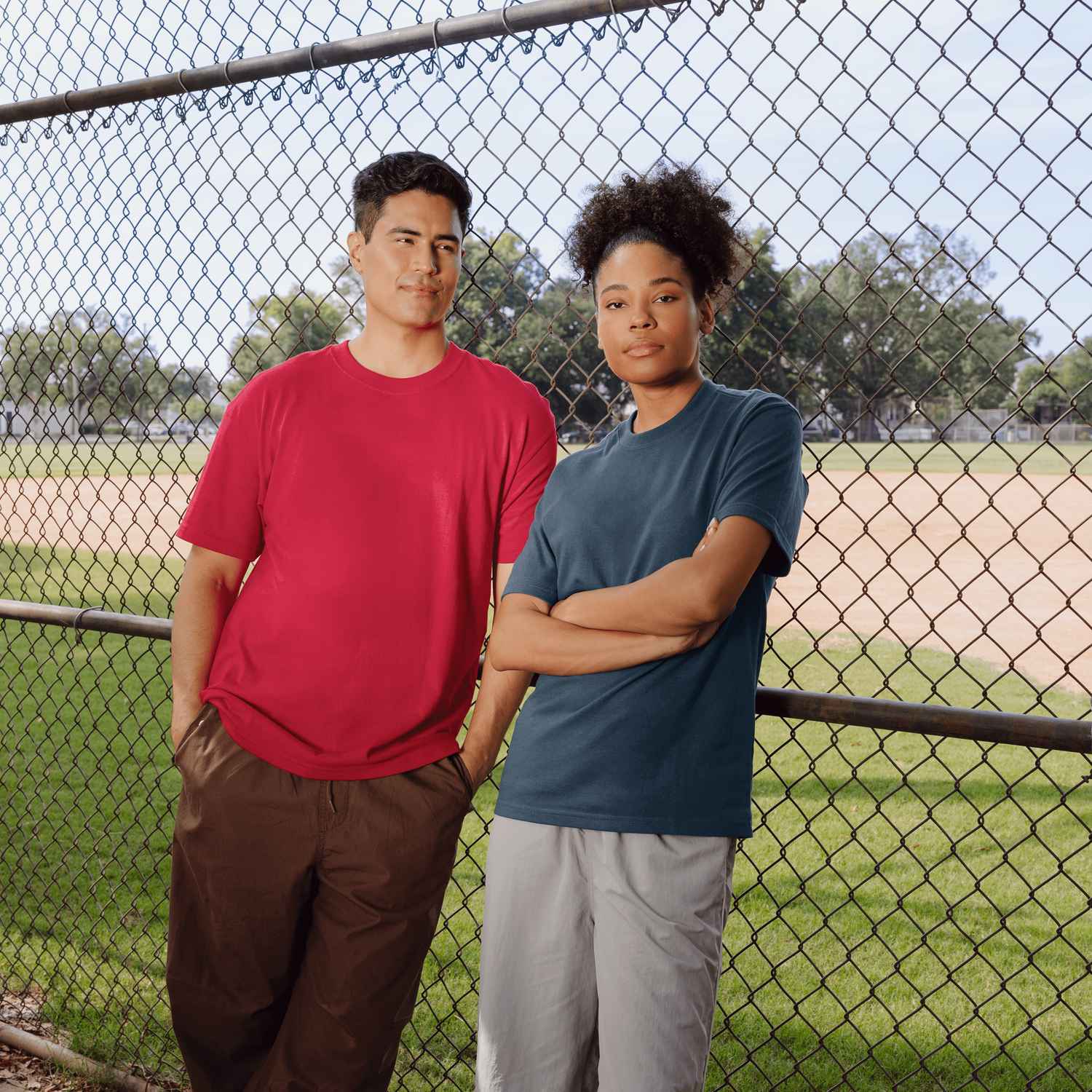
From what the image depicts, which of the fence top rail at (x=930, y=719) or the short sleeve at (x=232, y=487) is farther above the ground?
the short sleeve at (x=232, y=487)

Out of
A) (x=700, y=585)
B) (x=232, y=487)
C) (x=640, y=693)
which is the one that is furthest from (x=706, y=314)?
(x=232, y=487)

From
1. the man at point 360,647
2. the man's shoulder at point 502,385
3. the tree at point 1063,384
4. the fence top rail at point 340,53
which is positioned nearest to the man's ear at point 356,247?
the man at point 360,647

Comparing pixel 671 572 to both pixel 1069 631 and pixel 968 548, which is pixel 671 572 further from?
pixel 968 548

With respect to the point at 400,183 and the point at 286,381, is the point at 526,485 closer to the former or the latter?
the point at 286,381

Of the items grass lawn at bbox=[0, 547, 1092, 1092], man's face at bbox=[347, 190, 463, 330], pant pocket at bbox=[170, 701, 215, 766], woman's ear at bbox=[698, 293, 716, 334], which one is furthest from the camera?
grass lawn at bbox=[0, 547, 1092, 1092]

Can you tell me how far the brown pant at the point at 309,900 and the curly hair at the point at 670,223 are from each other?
0.98 metres

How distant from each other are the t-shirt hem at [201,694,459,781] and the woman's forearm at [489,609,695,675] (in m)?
0.27

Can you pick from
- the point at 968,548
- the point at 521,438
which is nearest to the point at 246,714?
the point at 521,438

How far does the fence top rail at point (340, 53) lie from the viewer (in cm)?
224

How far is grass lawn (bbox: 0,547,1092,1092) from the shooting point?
3.15 meters

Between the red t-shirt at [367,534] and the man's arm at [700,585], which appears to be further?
the red t-shirt at [367,534]

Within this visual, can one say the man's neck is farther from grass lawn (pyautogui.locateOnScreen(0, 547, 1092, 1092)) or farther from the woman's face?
grass lawn (pyautogui.locateOnScreen(0, 547, 1092, 1092))

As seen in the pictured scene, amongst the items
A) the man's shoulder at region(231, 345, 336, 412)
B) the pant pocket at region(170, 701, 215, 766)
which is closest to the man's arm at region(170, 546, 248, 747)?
the pant pocket at region(170, 701, 215, 766)

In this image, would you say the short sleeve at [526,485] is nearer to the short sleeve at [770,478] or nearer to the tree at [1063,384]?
the short sleeve at [770,478]
